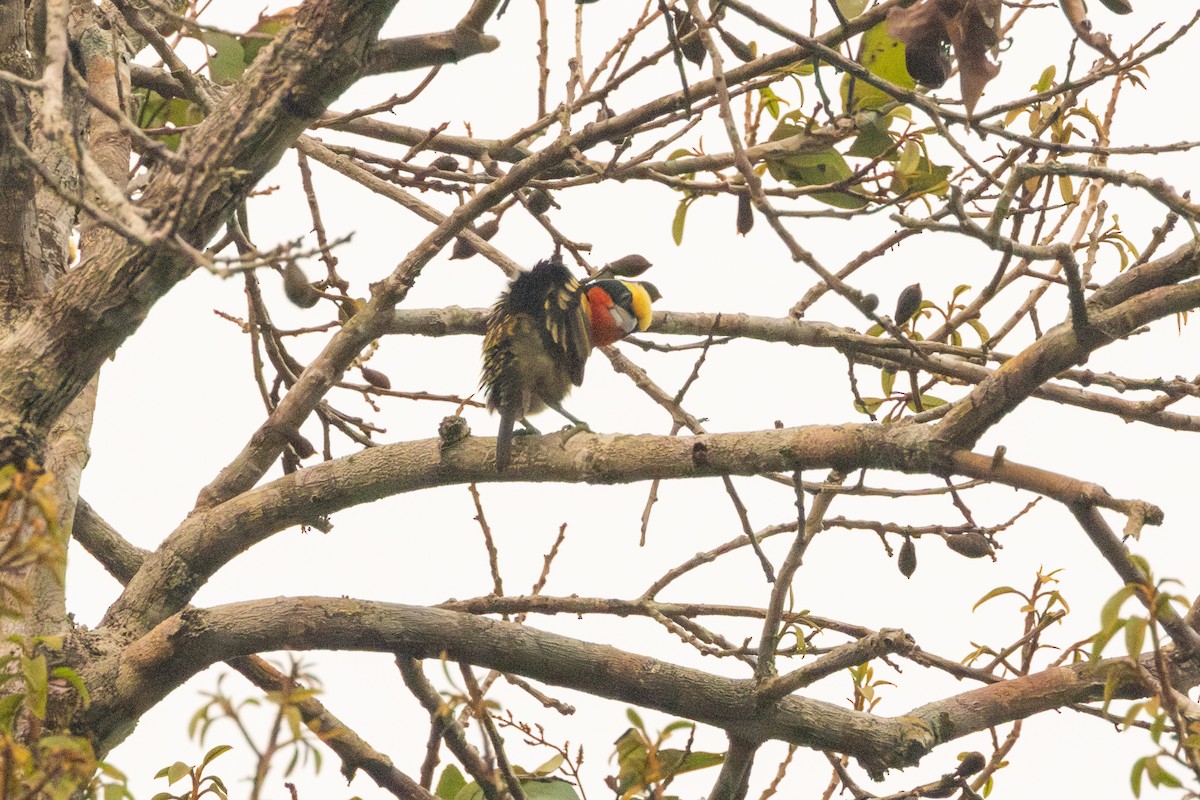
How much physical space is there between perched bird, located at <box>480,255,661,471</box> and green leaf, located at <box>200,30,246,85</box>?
103cm

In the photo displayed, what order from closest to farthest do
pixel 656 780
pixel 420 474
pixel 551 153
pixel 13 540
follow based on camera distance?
1. pixel 13 540
2. pixel 656 780
3. pixel 551 153
4. pixel 420 474

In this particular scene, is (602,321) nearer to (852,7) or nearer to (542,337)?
(542,337)

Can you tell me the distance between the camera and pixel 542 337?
3.75 metres

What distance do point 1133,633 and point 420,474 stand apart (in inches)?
63.6

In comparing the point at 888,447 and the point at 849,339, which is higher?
the point at 849,339

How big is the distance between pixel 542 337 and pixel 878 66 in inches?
56.8

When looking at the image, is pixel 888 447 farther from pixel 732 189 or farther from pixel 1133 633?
pixel 732 189

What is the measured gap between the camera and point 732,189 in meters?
2.86

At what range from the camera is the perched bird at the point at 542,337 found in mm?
3684

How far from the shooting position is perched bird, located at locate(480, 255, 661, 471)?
3684 millimetres

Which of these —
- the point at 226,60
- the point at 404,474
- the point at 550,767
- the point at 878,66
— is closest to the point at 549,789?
the point at 550,767

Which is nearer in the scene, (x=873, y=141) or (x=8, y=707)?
(x=8, y=707)

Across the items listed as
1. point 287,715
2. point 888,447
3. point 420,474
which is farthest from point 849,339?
point 287,715

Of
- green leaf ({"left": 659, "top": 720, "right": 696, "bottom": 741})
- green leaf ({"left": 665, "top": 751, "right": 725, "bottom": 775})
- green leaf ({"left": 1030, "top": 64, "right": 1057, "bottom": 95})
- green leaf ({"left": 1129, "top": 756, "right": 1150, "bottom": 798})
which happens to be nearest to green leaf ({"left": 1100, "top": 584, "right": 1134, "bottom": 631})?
green leaf ({"left": 1129, "top": 756, "right": 1150, "bottom": 798})
